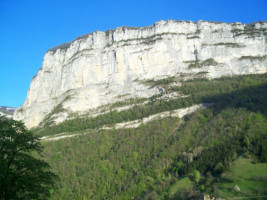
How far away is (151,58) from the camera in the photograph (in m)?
130

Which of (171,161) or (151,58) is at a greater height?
(151,58)

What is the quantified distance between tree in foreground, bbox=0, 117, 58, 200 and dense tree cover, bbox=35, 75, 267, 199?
38.7 metres

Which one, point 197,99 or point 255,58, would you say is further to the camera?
point 255,58

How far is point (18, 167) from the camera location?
16.2 metres

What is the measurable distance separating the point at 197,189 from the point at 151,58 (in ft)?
283

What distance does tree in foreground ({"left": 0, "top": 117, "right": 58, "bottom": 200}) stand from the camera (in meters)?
15.2

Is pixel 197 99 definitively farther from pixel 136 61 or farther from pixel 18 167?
pixel 18 167

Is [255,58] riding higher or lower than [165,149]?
higher

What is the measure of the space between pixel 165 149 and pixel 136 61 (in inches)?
2532

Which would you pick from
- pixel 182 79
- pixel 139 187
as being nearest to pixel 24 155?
pixel 139 187

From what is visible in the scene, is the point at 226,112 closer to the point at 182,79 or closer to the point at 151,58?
the point at 182,79

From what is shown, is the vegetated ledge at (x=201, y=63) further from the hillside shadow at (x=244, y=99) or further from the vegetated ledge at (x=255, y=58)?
the hillside shadow at (x=244, y=99)

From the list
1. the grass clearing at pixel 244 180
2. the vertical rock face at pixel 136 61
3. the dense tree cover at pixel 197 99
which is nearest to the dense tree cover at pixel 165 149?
the dense tree cover at pixel 197 99

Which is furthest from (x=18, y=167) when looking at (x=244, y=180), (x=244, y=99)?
(x=244, y=99)
